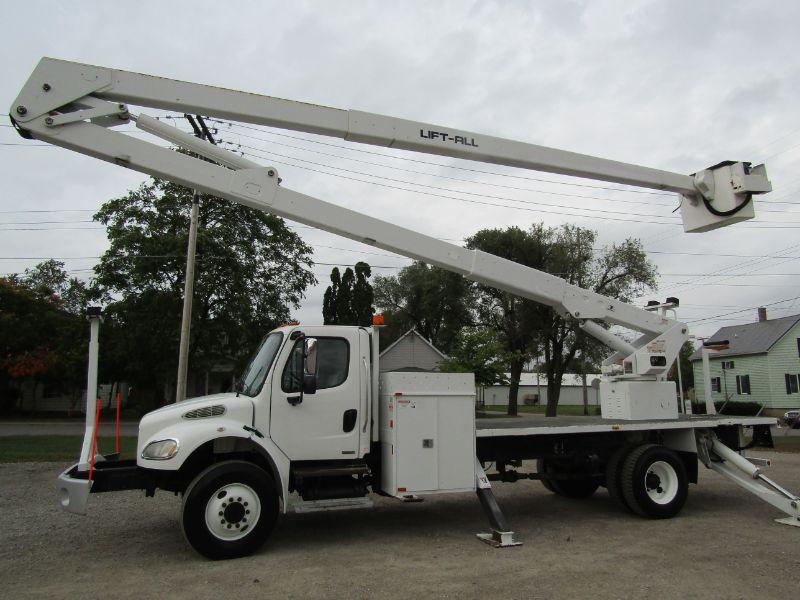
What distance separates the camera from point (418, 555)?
6.67 metres

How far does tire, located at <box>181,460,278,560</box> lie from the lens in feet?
20.7

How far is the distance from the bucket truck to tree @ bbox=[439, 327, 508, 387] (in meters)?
20.3

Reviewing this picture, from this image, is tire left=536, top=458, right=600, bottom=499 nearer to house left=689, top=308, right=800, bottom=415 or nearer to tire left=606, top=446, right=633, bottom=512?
tire left=606, top=446, right=633, bottom=512

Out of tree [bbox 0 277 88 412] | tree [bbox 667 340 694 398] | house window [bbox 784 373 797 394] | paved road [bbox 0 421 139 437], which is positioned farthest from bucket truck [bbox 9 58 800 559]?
house window [bbox 784 373 797 394]

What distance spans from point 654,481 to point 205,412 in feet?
19.9

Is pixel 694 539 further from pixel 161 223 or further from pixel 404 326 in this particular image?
pixel 404 326

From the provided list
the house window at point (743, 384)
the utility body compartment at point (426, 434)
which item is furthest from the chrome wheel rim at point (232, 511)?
the house window at point (743, 384)

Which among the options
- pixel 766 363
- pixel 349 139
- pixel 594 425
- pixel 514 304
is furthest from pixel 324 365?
pixel 766 363

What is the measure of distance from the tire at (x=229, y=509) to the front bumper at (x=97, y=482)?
606mm

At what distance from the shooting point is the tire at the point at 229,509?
630cm

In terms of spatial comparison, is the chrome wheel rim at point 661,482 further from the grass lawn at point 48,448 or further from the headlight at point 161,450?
the grass lawn at point 48,448

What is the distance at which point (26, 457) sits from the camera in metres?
15.0

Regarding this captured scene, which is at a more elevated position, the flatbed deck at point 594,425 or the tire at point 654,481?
the flatbed deck at point 594,425

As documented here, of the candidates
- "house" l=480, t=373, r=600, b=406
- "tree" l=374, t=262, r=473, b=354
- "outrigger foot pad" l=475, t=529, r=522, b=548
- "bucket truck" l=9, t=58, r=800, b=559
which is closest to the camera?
"bucket truck" l=9, t=58, r=800, b=559
